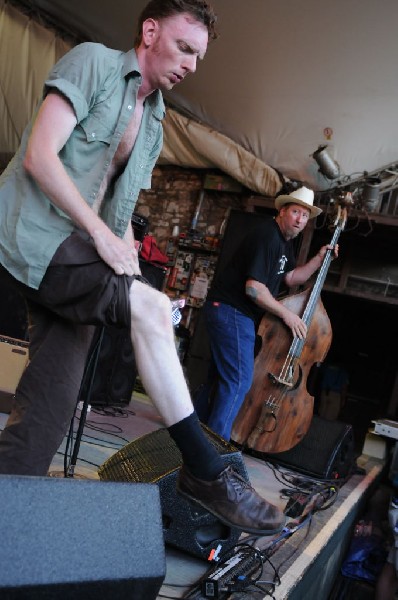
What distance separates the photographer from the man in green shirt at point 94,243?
126 cm

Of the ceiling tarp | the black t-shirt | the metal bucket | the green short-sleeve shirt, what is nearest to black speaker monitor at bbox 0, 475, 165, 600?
the green short-sleeve shirt

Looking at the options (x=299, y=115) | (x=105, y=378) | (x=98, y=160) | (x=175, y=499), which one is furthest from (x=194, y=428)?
(x=299, y=115)

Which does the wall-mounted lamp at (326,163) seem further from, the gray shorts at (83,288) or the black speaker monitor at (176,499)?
the gray shorts at (83,288)

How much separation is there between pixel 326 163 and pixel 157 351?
12.4 feet

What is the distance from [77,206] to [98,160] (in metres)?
0.22

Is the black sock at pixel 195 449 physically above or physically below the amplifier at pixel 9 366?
above

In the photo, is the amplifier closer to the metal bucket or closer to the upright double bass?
the upright double bass

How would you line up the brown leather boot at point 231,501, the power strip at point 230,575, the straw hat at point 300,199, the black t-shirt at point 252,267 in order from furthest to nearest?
1. the straw hat at point 300,199
2. the black t-shirt at point 252,267
3. the power strip at point 230,575
4. the brown leather boot at point 231,501

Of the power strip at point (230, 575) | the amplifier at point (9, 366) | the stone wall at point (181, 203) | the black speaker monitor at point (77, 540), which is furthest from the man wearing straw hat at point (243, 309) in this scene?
the stone wall at point (181, 203)

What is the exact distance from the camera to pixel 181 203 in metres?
6.76

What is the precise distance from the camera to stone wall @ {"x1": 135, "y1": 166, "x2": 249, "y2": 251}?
651 centimetres

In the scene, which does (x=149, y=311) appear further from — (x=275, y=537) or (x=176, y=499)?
(x=275, y=537)

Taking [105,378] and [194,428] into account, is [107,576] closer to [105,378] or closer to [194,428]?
[194,428]

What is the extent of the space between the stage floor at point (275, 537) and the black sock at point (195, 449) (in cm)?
41
